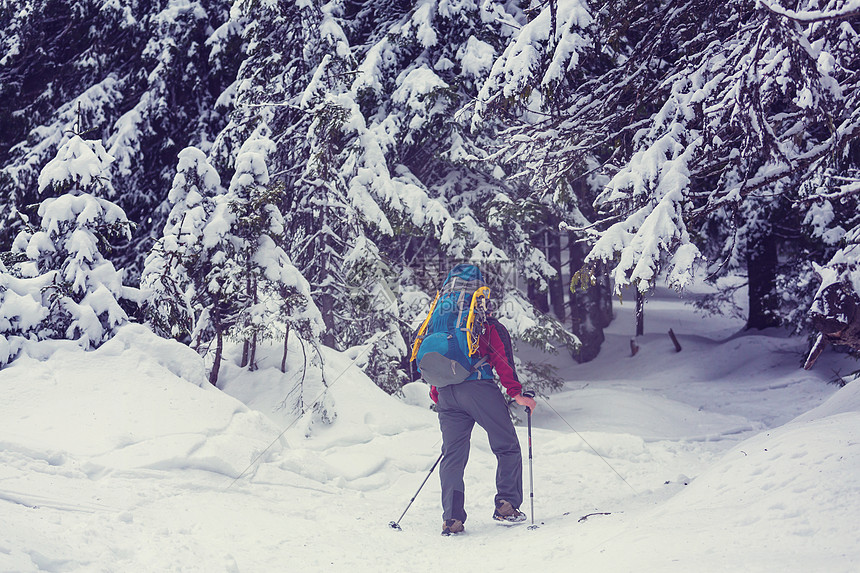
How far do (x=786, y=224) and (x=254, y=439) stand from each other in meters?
13.1

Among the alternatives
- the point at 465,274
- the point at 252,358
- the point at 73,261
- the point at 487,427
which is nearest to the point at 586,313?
the point at 252,358

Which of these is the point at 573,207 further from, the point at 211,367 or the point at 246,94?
the point at 211,367

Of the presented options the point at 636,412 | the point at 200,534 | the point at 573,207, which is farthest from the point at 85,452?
the point at 573,207

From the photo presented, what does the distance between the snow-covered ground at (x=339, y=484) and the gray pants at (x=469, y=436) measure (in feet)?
0.97

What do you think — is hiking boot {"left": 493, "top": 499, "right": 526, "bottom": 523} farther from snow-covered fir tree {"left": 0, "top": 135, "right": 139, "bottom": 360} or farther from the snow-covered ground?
snow-covered fir tree {"left": 0, "top": 135, "right": 139, "bottom": 360}

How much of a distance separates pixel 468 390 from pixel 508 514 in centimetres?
105

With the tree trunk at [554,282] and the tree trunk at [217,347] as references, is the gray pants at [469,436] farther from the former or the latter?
the tree trunk at [554,282]

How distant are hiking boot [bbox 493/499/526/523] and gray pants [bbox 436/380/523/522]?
0.16 feet

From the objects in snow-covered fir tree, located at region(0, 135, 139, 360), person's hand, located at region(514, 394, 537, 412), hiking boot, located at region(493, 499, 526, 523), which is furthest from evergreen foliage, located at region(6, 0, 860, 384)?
hiking boot, located at region(493, 499, 526, 523)

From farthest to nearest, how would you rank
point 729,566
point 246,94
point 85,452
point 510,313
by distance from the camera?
point 510,313 < point 246,94 < point 85,452 < point 729,566

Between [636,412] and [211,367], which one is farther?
[636,412]

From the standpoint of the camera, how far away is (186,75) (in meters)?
13.0

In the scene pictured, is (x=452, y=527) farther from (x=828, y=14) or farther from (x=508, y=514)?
(x=828, y=14)

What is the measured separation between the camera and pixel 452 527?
5281 millimetres
